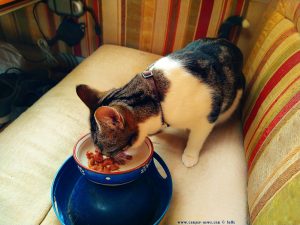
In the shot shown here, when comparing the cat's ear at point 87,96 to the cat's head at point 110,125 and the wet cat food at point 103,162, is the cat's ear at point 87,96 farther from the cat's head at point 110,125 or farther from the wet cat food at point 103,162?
the wet cat food at point 103,162

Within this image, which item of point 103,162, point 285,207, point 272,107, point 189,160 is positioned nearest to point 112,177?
point 103,162

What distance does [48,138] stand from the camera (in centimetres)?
102

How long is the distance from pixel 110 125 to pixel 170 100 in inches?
9.2

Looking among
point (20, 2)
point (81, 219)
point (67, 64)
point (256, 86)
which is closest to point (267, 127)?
point (256, 86)

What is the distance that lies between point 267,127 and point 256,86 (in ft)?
0.97

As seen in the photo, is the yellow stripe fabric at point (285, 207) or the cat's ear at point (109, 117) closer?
the yellow stripe fabric at point (285, 207)

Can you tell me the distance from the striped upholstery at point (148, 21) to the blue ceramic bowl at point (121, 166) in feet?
2.97

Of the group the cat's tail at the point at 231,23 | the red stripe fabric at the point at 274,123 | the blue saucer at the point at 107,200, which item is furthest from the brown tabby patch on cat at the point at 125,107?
the cat's tail at the point at 231,23

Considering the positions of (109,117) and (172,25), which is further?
(172,25)

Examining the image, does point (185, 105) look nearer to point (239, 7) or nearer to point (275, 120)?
point (275, 120)

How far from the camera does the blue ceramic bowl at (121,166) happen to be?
769mm

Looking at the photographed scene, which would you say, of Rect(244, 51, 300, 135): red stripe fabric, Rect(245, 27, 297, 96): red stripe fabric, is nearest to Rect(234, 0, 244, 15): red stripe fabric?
Rect(245, 27, 297, 96): red stripe fabric

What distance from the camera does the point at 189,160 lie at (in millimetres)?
983

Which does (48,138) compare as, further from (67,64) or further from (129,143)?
(67,64)
